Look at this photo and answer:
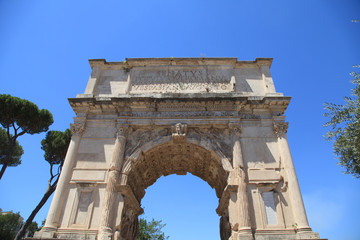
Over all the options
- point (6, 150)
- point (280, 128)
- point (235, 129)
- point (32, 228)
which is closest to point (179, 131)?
point (235, 129)

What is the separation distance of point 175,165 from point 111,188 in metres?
3.74

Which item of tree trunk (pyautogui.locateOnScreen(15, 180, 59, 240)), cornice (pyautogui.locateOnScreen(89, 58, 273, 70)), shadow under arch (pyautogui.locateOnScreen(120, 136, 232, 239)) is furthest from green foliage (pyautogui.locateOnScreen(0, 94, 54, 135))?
shadow under arch (pyautogui.locateOnScreen(120, 136, 232, 239))

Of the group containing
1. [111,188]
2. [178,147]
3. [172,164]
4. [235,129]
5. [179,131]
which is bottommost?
[111,188]

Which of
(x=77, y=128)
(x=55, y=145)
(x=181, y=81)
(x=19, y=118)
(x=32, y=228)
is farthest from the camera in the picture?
(x=32, y=228)

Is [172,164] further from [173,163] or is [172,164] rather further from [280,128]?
[280,128]

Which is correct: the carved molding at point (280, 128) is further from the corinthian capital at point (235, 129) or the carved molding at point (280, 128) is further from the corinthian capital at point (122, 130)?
the corinthian capital at point (122, 130)

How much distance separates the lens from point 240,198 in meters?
7.42

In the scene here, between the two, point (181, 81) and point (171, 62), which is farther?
point (171, 62)

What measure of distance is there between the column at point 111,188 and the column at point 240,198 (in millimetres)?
3906

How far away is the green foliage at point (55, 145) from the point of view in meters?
15.3

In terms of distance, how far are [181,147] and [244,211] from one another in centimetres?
343

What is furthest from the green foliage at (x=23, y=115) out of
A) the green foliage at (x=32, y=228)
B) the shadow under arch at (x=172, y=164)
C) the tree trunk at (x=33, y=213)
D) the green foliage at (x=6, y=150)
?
the green foliage at (x=32, y=228)

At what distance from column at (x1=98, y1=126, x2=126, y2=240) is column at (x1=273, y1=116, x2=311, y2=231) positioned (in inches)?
231

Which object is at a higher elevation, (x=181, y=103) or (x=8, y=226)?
(x=181, y=103)
